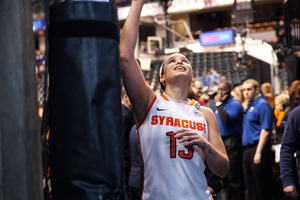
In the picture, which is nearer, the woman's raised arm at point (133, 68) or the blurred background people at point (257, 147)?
the woman's raised arm at point (133, 68)

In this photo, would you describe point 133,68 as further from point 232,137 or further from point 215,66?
point 215,66

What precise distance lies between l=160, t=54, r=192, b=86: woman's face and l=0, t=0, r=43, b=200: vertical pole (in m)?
0.94

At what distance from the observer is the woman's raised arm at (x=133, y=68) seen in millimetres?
1493

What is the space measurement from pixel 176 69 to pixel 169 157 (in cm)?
50

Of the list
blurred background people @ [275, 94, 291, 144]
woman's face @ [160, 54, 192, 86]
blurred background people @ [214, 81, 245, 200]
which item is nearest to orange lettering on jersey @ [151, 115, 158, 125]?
woman's face @ [160, 54, 192, 86]

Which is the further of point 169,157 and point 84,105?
point 169,157

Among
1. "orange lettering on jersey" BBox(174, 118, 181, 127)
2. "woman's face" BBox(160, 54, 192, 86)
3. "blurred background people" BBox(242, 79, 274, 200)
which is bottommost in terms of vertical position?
"blurred background people" BBox(242, 79, 274, 200)

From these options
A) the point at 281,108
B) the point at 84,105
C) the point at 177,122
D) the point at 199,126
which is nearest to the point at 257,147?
the point at 281,108

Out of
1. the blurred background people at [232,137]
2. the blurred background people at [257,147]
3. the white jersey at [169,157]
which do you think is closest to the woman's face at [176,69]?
the white jersey at [169,157]

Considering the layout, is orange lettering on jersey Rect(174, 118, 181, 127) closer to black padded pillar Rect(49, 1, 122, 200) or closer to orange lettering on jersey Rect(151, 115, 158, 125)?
orange lettering on jersey Rect(151, 115, 158, 125)

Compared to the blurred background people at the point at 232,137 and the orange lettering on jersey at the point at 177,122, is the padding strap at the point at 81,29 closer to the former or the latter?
the orange lettering on jersey at the point at 177,122

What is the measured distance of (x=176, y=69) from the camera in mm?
1873

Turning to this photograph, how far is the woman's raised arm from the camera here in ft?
4.90

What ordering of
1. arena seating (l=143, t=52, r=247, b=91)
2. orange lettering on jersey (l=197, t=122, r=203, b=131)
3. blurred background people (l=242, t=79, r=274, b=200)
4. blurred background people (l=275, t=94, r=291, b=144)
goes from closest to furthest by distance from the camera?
orange lettering on jersey (l=197, t=122, r=203, b=131), blurred background people (l=242, t=79, r=274, b=200), blurred background people (l=275, t=94, r=291, b=144), arena seating (l=143, t=52, r=247, b=91)
